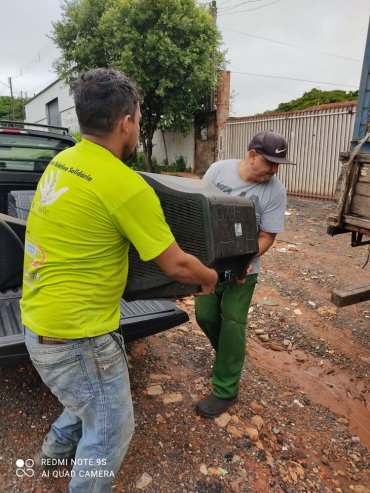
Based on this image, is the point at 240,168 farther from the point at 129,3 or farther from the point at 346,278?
the point at 129,3

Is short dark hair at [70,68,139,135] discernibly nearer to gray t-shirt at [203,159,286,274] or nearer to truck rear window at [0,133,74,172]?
gray t-shirt at [203,159,286,274]

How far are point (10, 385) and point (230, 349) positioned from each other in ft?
5.06

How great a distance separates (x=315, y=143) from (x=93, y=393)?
959cm

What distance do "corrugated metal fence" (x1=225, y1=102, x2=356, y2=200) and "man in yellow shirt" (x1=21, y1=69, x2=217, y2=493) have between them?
867 cm

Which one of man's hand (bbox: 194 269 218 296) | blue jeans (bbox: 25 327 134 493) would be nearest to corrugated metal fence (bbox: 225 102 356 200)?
man's hand (bbox: 194 269 218 296)

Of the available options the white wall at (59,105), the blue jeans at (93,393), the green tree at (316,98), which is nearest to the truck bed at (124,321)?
the blue jeans at (93,393)

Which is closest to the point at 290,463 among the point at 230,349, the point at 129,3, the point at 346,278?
the point at 230,349

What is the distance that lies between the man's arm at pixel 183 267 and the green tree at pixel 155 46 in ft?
39.0

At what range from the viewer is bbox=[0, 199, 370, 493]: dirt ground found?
2.03m

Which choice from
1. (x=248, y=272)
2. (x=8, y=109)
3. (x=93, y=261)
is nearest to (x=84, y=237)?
(x=93, y=261)

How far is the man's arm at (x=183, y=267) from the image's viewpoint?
1.37 metres

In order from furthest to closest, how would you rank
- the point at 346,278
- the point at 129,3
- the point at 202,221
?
the point at 129,3 → the point at 346,278 → the point at 202,221

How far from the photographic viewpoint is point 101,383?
1.49 meters

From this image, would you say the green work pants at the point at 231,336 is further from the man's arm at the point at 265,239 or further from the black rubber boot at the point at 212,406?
the man's arm at the point at 265,239
